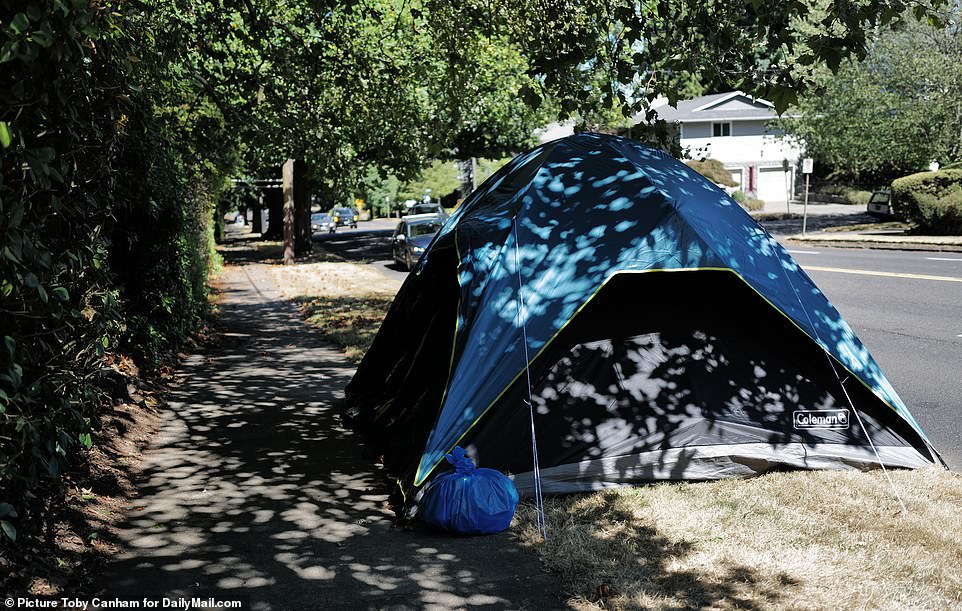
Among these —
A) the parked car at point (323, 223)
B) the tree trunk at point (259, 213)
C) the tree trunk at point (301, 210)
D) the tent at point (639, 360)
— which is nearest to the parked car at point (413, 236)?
the tree trunk at point (301, 210)

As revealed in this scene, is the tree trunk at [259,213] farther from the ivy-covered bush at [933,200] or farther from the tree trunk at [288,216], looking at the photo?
the ivy-covered bush at [933,200]

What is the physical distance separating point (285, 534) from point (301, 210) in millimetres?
27038

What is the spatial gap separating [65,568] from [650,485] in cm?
353

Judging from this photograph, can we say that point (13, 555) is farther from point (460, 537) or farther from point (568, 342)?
point (568, 342)

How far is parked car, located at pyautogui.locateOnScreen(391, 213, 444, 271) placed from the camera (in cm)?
2350

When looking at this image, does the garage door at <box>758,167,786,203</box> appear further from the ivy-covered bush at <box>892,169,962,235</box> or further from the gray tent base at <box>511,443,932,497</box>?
the gray tent base at <box>511,443,932,497</box>

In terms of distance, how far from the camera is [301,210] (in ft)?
103

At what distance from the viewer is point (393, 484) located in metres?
6.12

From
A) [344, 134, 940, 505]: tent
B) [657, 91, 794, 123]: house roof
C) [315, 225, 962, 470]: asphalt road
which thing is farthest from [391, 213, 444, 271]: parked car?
[657, 91, 794, 123]: house roof

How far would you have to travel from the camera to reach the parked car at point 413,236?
23.5 m

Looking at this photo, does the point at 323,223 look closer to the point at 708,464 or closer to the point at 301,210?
the point at 301,210

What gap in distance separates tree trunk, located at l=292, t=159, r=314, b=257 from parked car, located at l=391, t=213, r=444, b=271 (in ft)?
21.9

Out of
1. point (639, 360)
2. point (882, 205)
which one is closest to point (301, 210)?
point (882, 205)

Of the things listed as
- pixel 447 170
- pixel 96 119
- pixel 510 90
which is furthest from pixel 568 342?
pixel 447 170
